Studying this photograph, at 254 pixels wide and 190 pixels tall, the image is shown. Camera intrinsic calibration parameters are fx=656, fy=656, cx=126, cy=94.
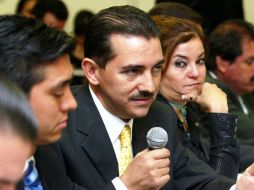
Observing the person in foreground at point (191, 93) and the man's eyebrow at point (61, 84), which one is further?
the person in foreground at point (191, 93)

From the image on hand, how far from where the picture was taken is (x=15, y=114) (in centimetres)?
116

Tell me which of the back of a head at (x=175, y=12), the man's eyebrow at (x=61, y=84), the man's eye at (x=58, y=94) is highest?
the man's eyebrow at (x=61, y=84)

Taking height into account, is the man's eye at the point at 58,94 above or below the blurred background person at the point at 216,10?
above

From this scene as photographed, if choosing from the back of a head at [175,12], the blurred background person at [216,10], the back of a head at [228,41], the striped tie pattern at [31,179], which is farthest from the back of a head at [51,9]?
the striped tie pattern at [31,179]

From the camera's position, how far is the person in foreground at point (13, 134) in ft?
3.72

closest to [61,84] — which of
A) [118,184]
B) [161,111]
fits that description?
[118,184]

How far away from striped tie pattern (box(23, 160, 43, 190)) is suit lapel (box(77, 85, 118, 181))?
284 millimetres

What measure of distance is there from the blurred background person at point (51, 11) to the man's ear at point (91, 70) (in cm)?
213

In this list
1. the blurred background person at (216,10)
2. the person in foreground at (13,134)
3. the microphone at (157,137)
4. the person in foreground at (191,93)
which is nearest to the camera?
the person in foreground at (13,134)

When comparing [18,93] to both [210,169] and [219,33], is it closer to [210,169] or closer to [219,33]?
[210,169]

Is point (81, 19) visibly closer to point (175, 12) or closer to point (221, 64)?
point (221, 64)

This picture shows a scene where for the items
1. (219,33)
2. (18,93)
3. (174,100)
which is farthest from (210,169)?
(219,33)

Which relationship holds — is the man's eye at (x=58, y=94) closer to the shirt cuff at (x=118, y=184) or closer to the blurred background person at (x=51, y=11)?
the shirt cuff at (x=118, y=184)

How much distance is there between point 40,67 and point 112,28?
448 millimetres
